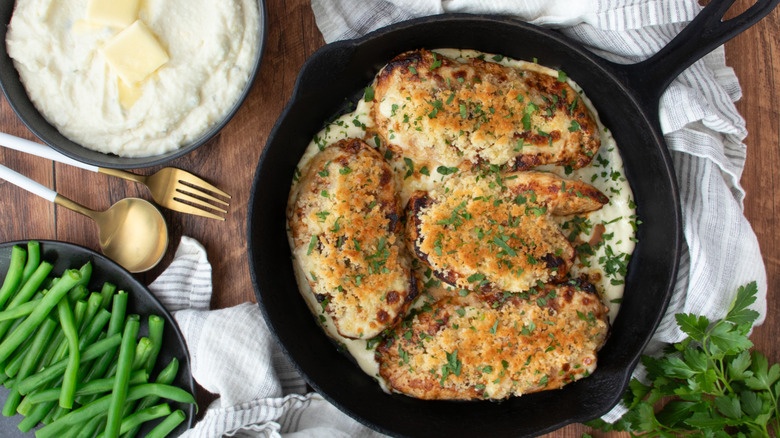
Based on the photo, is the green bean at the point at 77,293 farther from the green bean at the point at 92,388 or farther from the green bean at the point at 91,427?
the green bean at the point at 91,427

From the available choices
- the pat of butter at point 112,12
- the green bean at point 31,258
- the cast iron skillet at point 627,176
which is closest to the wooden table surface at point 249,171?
the green bean at point 31,258

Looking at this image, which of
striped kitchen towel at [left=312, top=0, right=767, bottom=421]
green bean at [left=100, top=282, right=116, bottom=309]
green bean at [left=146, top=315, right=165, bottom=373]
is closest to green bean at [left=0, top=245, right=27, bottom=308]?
green bean at [left=100, top=282, right=116, bottom=309]

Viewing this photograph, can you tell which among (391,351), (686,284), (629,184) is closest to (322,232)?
(391,351)

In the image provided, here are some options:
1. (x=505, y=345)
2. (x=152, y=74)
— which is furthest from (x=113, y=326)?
(x=505, y=345)

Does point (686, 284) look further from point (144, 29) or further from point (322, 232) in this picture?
point (144, 29)

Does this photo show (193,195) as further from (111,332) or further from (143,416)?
(143,416)

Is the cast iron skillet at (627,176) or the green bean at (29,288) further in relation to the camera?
the green bean at (29,288)
